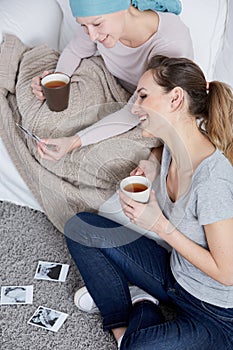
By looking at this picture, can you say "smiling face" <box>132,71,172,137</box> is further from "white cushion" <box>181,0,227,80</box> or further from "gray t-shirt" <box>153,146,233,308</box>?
"white cushion" <box>181,0,227,80</box>

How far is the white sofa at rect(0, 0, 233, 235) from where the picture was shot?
81.7 inches

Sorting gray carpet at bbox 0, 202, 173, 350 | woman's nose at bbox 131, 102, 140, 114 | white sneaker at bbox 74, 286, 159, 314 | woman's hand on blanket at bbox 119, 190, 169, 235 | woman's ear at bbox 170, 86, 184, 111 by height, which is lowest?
gray carpet at bbox 0, 202, 173, 350

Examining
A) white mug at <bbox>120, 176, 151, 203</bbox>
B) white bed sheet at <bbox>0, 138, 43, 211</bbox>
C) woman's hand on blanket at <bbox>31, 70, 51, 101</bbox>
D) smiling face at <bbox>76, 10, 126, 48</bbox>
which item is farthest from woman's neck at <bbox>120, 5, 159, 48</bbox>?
white bed sheet at <bbox>0, 138, 43, 211</bbox>

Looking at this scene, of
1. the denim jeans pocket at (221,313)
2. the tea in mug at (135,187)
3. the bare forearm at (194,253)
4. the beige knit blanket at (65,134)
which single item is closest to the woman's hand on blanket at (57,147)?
the beige knit blanket at (65,134)

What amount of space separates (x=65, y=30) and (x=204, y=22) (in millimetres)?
594

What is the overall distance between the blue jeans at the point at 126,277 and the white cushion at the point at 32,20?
0.84m

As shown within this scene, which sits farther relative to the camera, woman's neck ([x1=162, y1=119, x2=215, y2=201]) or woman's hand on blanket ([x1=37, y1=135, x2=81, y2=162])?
woman's hand on blanket ([x1=37, y1=135, x2=81, y2=162])

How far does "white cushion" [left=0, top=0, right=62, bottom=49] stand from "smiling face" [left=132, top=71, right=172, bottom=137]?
0.84 m

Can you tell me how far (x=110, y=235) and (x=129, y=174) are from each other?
25 cm

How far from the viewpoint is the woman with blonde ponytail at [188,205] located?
1.45 metres

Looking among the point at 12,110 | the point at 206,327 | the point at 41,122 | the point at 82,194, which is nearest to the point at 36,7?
the point at 12,110

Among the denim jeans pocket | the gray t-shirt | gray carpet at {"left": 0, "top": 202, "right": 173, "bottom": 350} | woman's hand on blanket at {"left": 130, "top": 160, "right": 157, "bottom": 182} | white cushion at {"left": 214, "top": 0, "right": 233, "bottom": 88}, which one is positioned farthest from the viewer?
white cushion at {"left": 214, "top": 0, "right": 233, "bottom": 88}

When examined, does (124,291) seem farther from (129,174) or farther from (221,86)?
(221,86)

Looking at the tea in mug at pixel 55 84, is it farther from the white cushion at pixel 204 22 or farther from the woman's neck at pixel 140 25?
the white cushion at pixel 204 22
